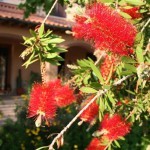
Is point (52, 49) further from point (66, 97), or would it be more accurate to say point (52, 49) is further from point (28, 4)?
point (28, 4)

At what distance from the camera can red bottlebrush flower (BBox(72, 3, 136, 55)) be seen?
1347mm

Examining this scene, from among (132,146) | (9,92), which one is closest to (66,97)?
(132,146)

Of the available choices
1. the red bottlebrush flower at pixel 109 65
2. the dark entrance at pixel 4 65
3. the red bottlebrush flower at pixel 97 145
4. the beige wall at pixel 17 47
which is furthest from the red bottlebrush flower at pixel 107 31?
the dark entrance at pixel 4 65

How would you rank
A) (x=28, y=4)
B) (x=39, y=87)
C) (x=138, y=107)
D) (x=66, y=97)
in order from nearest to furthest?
(x=39, y=87) → (x=66, y=97) → (x=138, y=107) → (x=28, y=4)

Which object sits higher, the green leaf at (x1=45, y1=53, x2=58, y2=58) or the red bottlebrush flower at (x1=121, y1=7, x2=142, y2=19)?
the red bottlebrush flower at (x1=121, y1=7, x2=142, y2=19)

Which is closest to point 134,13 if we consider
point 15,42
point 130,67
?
point 130,67

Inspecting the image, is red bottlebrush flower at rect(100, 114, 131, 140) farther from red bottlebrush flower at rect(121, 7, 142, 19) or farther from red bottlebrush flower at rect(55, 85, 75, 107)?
red bottlebrush flower at rect(121, 7, 142, 19)

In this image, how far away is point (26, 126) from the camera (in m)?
5.57

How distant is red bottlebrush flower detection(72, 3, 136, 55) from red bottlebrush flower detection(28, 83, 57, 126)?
243 millimetres

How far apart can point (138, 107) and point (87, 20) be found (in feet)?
2.58

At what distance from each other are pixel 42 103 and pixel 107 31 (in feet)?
1.13

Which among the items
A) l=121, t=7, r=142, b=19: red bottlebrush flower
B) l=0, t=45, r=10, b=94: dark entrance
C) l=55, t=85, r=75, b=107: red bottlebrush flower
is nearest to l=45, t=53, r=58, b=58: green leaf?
l=55, t=85, r=75, b=107: red bottlebrush flower

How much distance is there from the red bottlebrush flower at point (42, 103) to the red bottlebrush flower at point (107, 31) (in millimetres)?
243

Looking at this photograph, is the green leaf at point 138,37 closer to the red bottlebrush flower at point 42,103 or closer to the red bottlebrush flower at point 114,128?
the red bottlebrush flower at point 42,103
